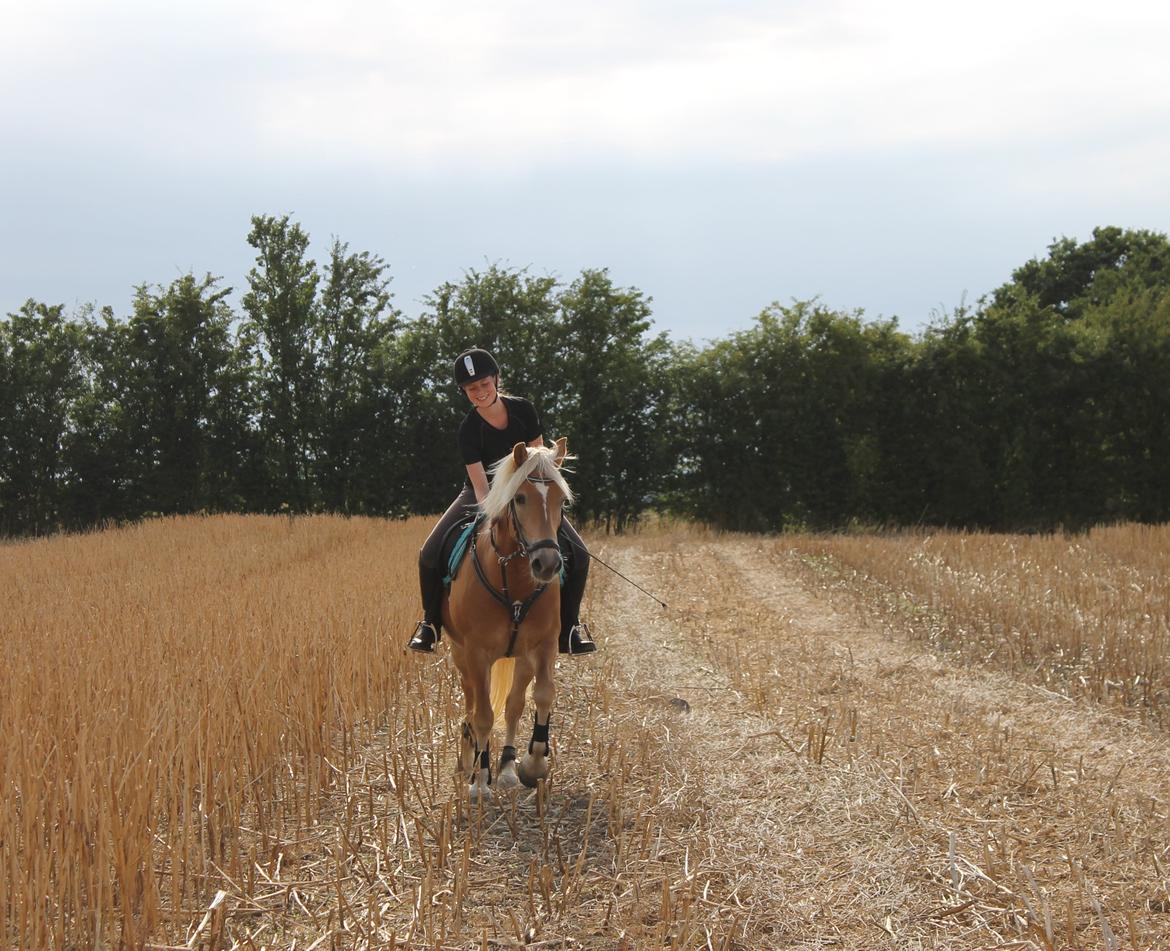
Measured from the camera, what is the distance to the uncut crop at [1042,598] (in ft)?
29.0

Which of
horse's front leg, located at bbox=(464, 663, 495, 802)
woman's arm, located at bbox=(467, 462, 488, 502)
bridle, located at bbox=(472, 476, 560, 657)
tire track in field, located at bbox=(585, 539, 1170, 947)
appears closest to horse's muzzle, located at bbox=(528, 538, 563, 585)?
bridle, located at bbox=(472, 476, 560, 657)

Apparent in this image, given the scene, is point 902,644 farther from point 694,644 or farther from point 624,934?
point 624,934

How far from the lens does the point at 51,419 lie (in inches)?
1143

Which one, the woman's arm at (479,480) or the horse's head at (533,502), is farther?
the woman's arm at (479,480)

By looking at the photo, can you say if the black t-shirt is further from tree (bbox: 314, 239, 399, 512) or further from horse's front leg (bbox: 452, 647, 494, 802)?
tree (bbox: 314, 239, 399, 512)

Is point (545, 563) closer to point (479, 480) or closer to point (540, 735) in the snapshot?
point (479, 480)

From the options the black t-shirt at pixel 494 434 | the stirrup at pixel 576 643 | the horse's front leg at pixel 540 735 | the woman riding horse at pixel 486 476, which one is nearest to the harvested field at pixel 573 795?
the horse's front leg at pixel 540 735

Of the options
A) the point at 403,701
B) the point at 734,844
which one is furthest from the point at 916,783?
the point at 403,701

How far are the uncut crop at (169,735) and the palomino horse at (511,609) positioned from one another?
22.2 inches

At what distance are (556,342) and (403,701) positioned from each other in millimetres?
21786

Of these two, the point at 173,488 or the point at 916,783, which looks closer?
the point at 916,783

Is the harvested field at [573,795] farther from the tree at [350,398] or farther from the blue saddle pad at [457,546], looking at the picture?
the tree at [350,398]

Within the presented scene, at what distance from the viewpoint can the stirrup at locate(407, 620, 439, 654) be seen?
6148 mm

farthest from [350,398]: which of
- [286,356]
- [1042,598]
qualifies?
[1042,598]
